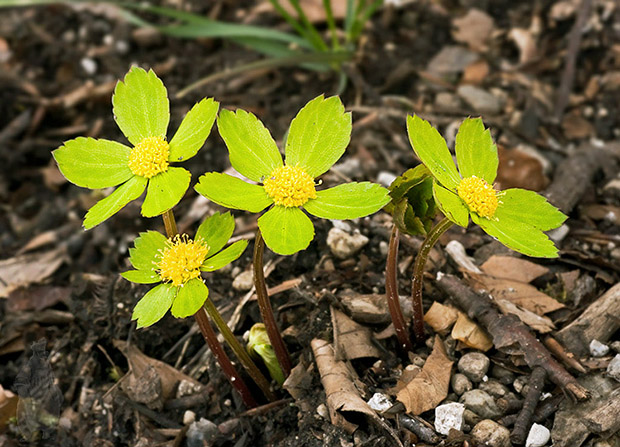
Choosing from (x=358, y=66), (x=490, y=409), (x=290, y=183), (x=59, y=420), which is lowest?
(x=59, y=420)

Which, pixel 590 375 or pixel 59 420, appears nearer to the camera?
pixel 590 375

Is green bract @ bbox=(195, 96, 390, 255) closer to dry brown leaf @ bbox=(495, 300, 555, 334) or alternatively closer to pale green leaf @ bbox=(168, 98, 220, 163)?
pale green leaf @ bbox=(168, 98, 220, 163)

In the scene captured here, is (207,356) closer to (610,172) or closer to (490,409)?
(490,409)

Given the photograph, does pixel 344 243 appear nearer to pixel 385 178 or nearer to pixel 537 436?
Result: pixel 385 178

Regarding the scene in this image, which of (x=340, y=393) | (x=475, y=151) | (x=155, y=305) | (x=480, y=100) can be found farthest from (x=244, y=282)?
(x=480, y=100)

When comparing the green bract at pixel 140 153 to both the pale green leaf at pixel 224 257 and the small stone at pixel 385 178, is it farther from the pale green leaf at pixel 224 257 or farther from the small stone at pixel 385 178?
the small stone at pixel 385 178

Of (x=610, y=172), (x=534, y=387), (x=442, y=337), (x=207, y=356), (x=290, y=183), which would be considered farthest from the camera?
(x=610, y=172)

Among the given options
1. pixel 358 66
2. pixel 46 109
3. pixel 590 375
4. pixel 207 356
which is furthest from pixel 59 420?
pixel 358 66
